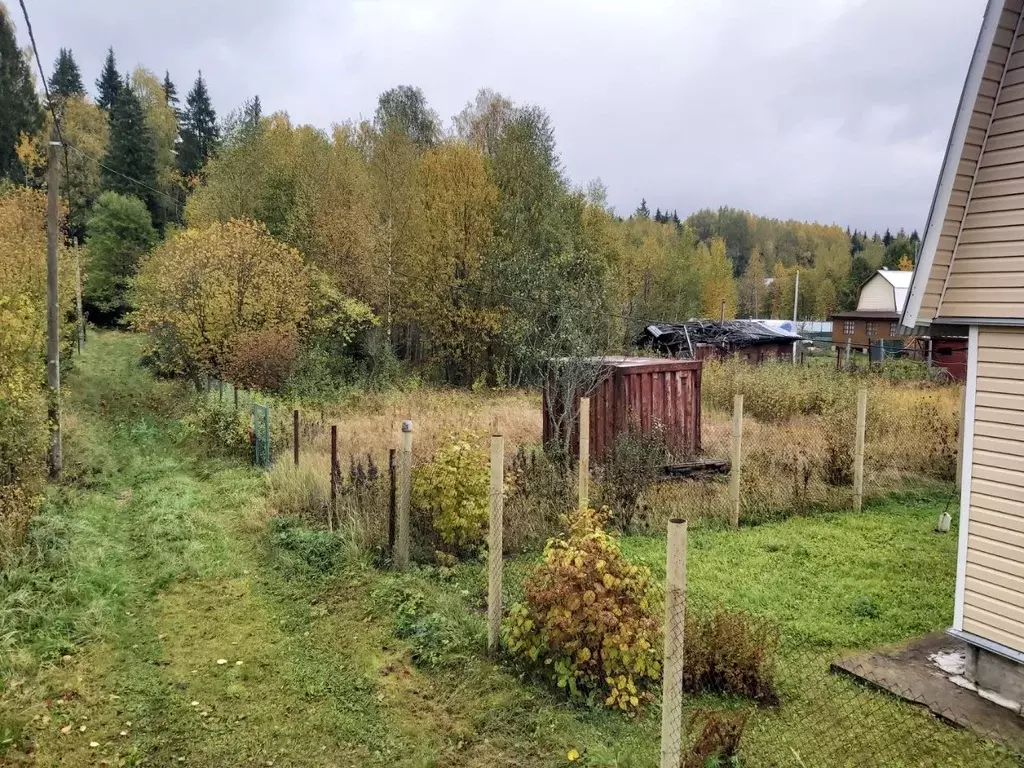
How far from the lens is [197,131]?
170 ft

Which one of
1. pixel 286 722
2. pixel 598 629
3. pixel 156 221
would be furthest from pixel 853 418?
pixel 156 221

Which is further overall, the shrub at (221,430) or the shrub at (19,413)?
the shrub at (221,430)

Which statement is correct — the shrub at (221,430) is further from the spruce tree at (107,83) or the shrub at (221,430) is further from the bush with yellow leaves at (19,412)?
the spruce tree at (107,83)

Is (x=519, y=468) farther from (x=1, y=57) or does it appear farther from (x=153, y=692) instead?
(x=1, y=57)

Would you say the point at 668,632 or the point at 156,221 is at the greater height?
the point at 156,221

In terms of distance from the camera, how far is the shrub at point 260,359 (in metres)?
17.3

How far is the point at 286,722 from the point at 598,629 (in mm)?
2291

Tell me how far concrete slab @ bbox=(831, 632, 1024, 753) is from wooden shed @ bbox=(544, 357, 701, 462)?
18.4 ft

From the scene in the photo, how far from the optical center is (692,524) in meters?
8.80

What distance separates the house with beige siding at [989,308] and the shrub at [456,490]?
442cm

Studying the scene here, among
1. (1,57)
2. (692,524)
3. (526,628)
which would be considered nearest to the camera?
(526,628)

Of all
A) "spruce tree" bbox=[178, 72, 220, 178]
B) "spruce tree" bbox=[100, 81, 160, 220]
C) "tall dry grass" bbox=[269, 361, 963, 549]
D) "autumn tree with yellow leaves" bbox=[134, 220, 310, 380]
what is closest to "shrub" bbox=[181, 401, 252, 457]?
"tall dry grass" bbox=[269, 361, 963, 549]

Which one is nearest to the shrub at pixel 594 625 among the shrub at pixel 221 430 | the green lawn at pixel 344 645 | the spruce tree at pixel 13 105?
the green lawn at pixel 344 645

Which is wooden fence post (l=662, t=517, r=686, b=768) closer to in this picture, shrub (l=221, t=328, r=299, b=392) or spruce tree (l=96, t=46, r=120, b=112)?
shrub (l=221, t=328, r=299, b=392)
